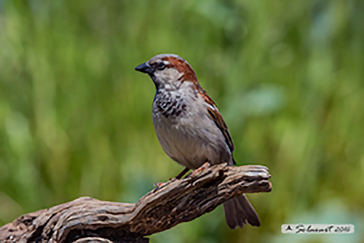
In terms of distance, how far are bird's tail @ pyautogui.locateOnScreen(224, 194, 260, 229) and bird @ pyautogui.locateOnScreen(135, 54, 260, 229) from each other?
0.08ft

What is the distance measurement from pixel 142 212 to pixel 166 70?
0.57 metres

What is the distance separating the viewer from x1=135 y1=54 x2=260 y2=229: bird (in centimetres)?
180

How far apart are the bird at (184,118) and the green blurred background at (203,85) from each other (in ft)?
2.83

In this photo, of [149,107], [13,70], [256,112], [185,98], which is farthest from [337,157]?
[13,70]

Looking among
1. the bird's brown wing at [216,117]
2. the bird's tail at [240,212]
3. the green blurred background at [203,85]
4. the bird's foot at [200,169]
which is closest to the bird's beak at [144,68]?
the bird's brown wing at [216,117]

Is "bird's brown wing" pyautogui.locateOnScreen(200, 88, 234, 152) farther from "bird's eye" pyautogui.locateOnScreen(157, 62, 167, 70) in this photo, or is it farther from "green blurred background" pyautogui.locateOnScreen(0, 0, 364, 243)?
"green blurred background" pyautogui.locateOnScreen(0, 0, 364, 243)

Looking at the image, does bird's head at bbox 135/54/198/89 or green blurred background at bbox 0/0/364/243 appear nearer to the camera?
bird's head at bbox 135/54/198/89

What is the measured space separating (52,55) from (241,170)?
5.84 ft

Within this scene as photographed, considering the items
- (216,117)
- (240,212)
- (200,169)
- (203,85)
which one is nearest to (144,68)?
(216,117)

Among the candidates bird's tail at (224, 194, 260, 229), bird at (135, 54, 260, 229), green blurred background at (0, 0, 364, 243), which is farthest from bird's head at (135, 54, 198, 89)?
green blurred background at (0, 0, 364, 243)

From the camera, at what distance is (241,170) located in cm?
175

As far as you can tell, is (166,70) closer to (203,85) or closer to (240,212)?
(240,212)

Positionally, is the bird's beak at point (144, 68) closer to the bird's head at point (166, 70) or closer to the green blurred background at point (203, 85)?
the bird's head at point (166, 70)

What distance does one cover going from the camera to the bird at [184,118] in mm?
1805
